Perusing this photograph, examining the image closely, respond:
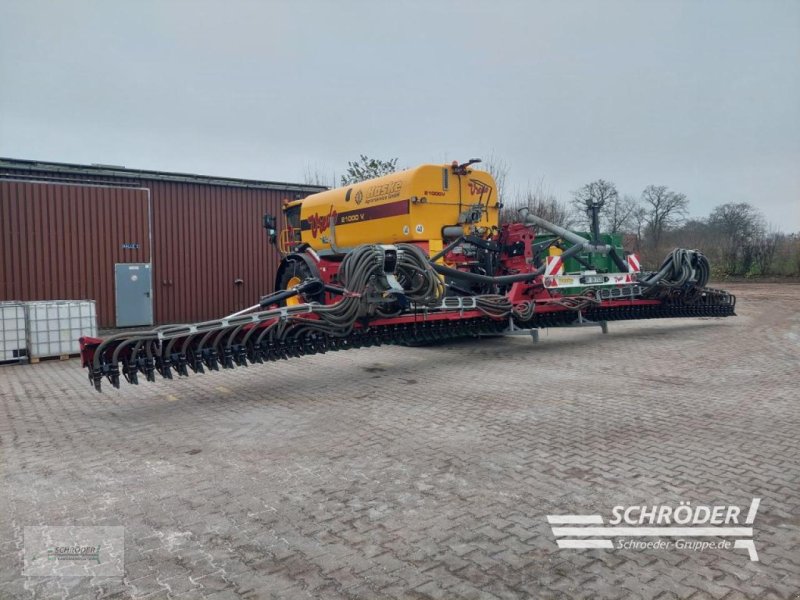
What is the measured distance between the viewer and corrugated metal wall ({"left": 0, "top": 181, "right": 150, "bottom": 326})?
11.9m

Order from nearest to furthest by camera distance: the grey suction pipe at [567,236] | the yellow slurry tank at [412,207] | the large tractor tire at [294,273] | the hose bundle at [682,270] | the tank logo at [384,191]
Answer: the yellow slurry tank at [412,207]
the tank logo at [384,191]
the large tractor tire at [294,273]
the grey suction pipe at [567,236]
the hose bundle at [682,270]

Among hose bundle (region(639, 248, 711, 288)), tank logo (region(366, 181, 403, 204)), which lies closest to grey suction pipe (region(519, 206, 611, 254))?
hose bundle (region(639, 248, 711, 288))

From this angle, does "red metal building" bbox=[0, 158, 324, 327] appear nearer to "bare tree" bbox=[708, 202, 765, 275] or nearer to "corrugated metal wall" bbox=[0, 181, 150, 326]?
"corrugated metal wall" bbox=[0, 181, 150, 326]

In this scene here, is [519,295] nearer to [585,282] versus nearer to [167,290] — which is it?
[585,282]

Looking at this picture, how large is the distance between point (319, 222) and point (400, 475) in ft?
23.9

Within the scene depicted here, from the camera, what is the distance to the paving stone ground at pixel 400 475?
288 cm

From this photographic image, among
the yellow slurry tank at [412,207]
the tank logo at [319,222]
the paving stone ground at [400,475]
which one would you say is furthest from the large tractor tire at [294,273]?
the paving stone ground at [400,475]

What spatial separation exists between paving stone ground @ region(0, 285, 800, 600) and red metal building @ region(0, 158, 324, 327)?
4940 mm

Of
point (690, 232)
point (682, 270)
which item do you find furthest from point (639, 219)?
point (682, 270)

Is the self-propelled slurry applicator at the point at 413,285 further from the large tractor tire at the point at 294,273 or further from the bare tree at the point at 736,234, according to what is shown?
the bare tree at the point at 736,234

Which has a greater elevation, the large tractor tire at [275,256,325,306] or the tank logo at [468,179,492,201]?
the tank logo at [468,179,492,201]

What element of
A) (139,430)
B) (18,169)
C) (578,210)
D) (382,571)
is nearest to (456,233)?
(139,430)

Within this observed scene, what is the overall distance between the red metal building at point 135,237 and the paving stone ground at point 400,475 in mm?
4940

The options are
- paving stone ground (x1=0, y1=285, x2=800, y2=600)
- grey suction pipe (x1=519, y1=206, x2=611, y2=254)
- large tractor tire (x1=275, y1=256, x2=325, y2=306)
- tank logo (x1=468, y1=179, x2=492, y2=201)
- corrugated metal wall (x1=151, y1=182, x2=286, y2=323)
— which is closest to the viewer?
paving stone ground (x1=0, y1=285, x2=800, y2=600)
